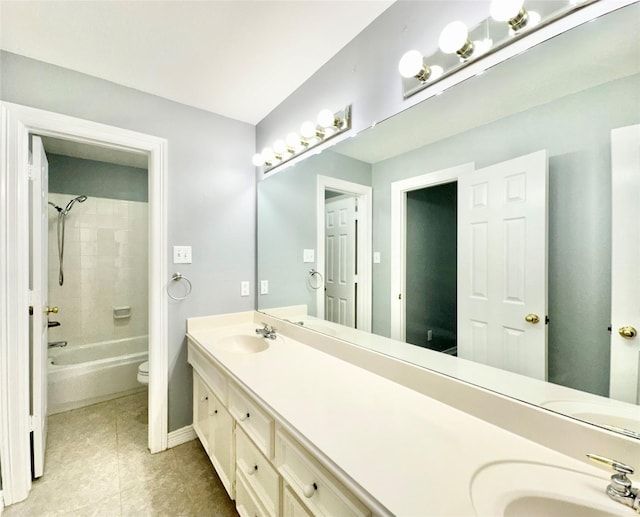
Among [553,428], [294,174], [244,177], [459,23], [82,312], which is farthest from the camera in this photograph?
[82,312]

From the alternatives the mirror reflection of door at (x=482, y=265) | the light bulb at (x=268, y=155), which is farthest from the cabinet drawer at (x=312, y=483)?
the light bulb at (x=268, y=155)

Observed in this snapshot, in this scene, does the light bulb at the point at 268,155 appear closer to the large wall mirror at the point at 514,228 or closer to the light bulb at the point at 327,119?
the light bulb at the point at 327,119

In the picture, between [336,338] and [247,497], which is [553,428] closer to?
[336,338]

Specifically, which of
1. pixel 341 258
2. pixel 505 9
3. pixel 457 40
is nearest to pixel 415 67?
pixel 457 40

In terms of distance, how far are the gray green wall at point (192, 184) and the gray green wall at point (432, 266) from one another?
1345 millimetres

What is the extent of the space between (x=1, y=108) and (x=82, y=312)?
6.76 ft

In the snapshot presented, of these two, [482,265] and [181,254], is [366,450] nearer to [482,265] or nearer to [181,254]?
[482,265]

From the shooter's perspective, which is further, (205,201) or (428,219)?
(205,201)

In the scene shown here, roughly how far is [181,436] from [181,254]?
49.0 inches

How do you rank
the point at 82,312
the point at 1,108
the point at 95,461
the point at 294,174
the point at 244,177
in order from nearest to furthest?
1. the point at 1,108
2. the point at 95,461
3. the point at 294,174
4. the point at 244,177
5. the point at 82,312

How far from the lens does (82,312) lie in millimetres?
2807

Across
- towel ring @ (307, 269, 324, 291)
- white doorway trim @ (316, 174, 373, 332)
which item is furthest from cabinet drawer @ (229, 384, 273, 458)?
towel ring @ (307, 269, 324, 291)

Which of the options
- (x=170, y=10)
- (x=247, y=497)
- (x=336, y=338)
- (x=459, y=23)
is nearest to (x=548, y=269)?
(x=459, y=23)

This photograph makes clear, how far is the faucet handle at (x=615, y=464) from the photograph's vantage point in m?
0.58
